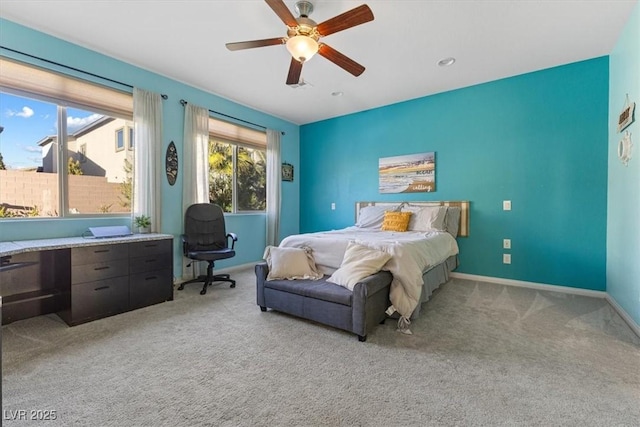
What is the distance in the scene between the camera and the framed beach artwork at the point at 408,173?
4363 millimetres

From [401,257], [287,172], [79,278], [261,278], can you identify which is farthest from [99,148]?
[401,257]

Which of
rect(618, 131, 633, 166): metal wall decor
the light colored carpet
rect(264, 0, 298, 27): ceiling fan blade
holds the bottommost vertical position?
the light colored carpet

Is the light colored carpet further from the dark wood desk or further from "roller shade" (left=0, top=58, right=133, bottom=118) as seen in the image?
"roller shade" (left=0, top=58, right=133, bottom=118)

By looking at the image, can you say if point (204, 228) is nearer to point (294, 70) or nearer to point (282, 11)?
point (294, 70)

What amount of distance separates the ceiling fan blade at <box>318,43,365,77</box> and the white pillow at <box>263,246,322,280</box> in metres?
1.80

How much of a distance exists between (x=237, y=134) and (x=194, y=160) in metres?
1.00

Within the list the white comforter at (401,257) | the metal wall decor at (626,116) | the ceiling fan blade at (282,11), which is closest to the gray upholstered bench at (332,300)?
the white comforter at (401,257)

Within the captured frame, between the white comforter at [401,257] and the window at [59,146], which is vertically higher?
the window at [59,146]

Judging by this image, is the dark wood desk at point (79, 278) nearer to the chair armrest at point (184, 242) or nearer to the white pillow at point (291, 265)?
the chair armrest at point (184, 242)

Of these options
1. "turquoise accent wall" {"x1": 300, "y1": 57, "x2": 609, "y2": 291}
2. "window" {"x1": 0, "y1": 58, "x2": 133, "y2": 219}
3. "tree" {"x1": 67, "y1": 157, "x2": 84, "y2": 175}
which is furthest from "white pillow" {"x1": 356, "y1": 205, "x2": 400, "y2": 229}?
"tree" {"x1": 67, "y1": 157, "x2": 84, "y2": 175}

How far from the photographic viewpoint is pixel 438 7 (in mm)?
2434

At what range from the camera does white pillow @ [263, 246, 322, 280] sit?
2.80 metres

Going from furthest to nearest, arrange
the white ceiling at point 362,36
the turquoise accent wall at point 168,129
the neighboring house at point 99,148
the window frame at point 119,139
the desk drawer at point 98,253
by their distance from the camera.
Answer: the window frame at point 119,139 → the neighboring house at point 99,148 → the turquoise accent wall at point 168,129 → the desk drawer at point 98,253 → the white ceiling at point 362,36

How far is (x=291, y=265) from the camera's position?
2830 millimetres
